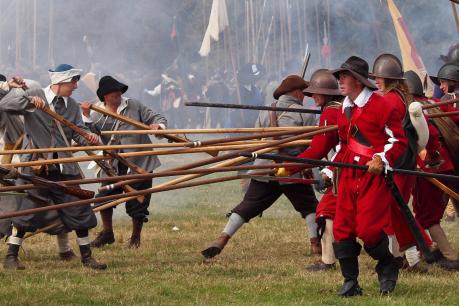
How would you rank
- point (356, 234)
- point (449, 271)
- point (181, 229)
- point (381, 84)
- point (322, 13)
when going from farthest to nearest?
point (322, 13), point (181, 229), point (449, 271), point (381, 84), point (356, 234)

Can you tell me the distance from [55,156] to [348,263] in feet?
10.0

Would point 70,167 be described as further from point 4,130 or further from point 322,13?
point 322,13

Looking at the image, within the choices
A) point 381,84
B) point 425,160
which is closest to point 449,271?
point 425,160

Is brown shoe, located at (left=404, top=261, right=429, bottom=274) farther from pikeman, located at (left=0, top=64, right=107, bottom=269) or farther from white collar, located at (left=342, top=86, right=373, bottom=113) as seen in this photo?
pikeman, located at (left=0, top=64, right=107, bottom=269)

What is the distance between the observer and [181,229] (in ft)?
43.2

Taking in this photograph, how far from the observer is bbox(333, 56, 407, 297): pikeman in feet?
26.8

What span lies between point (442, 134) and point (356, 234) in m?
2.05

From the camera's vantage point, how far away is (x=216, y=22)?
1109 inches

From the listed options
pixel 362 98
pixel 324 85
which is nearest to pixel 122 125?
pixel 324 85

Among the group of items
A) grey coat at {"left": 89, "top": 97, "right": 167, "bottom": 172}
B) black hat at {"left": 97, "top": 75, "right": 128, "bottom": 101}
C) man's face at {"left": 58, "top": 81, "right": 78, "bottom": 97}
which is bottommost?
grey coat at {"left": 89, "top": 97, "right": 167, "bottom": 172}

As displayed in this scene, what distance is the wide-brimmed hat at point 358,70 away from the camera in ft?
27.1

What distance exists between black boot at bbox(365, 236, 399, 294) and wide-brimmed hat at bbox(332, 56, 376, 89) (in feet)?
3.52

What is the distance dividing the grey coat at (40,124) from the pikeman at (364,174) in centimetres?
280

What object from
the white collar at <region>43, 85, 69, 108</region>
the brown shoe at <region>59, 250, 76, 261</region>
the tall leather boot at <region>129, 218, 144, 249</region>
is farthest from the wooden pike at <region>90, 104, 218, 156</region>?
the tall leather boot at <region>129, 218, 144, 249</region>
